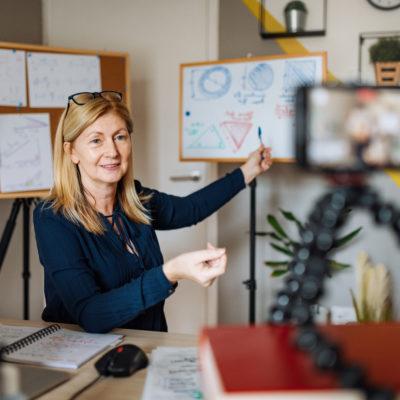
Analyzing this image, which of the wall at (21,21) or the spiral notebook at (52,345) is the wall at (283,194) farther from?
the spiral notebook at (52,345)

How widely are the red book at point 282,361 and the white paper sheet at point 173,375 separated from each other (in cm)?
32

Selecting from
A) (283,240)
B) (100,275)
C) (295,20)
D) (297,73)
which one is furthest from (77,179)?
(295,20)

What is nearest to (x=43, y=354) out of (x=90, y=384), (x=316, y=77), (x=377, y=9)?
(x=90, y=384)

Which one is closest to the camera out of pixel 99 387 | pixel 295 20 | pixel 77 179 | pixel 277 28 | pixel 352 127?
pixel 352 127

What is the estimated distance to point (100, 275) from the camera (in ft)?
5.16

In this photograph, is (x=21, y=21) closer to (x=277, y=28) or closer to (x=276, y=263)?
(x=277, y=28)

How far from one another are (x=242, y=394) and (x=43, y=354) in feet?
2.58

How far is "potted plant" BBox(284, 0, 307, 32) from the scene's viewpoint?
2.83 metres

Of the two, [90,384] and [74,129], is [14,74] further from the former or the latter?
[90,384]

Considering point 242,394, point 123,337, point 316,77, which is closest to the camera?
point 242,394

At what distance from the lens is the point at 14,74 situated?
8.66 feet

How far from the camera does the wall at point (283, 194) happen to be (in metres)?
2.84

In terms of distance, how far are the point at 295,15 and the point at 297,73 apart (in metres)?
0.54

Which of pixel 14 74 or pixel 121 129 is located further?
pixel 14 74
